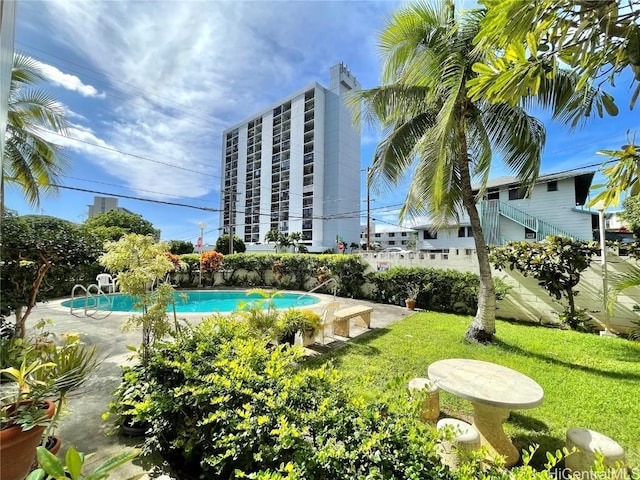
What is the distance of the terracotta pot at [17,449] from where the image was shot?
1674 mm

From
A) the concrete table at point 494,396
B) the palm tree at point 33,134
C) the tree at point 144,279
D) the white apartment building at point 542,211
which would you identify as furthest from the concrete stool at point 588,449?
the white apartment building at point 542,211

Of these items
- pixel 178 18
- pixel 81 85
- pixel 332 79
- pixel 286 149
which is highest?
pixel 332 79

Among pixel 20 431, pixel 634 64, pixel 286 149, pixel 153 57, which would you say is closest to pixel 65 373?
pixel 20 431

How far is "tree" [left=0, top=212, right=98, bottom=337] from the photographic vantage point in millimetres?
3816

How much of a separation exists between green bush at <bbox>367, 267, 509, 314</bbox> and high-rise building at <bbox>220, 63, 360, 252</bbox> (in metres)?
35.4

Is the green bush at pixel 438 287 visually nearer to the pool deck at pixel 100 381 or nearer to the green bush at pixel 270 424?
the pool deck at pixel 100 381

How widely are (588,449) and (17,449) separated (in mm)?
4161

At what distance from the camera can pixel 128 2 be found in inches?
129

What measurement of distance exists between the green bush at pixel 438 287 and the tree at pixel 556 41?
7941 millimetres

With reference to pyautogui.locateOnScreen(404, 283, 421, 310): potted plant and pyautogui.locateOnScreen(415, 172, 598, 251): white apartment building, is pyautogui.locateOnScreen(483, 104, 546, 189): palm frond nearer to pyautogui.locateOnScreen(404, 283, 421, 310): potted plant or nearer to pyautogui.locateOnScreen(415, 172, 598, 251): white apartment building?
pyautogui.locateOnScreen(404, 283, 421, 310): potted plant

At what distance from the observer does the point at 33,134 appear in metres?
7.82

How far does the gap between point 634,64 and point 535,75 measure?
1.38ft

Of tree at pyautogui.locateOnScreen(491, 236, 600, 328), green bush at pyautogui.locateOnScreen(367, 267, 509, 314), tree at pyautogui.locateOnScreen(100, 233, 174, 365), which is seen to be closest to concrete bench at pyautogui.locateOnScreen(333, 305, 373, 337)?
green bush at pyautogui.locateOnScreen(367, 267, 509, 314)

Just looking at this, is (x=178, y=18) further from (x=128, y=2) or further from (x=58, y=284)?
(x=58, y=284)
